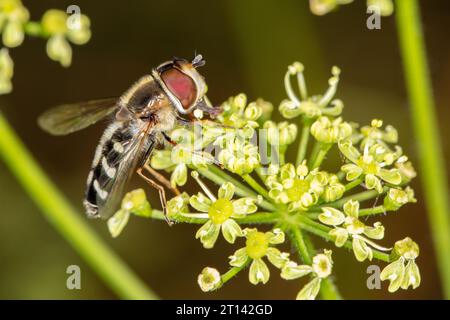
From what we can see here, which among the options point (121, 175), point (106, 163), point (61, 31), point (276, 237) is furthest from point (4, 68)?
point (276, 237)

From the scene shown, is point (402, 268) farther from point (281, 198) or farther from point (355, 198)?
point (281, 198)

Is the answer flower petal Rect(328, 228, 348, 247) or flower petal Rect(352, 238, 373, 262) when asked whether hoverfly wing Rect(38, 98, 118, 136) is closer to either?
flower petal Rect(328, 228, 348, 247)

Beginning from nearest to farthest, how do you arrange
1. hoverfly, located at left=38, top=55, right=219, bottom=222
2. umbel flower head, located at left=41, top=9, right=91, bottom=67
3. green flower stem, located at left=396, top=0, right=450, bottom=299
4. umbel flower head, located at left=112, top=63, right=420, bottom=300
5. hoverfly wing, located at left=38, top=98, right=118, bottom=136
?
umbel flower head, located at left=112, top=63, right=420, bottom=300 < hoverfly, located at left=38, top=55, right=219, bottom=222 < umbel flower head, located at left=41, top=9, right=91, bottom=67 < hoverfly wing, located at left=38, top=98, right=118, bottom=136 < green flower stem, located at left=396, top=0, right=450, bottom=299

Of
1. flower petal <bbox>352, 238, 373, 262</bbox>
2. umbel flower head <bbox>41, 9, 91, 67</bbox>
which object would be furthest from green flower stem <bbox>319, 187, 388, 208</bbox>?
umbel flower head <bbox>41, 9, 91, 67</bbox>
